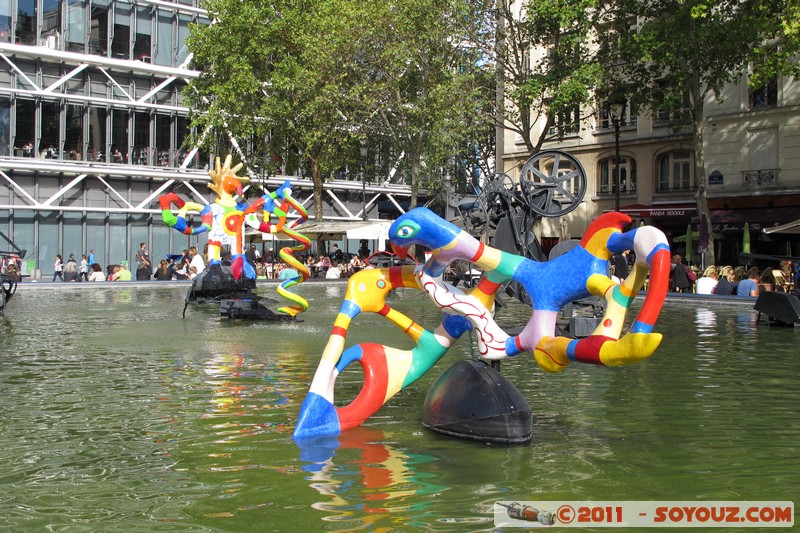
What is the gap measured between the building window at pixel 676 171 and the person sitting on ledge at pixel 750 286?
21.4 m

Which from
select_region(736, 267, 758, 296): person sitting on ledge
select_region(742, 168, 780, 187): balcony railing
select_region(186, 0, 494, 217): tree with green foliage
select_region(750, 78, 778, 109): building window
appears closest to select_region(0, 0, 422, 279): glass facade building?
select_region(186, 0, 494, 217): tree with green foliage

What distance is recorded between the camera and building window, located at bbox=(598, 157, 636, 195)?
47.1 meters

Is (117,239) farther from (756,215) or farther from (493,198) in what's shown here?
(493,198)

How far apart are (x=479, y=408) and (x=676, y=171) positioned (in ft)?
132

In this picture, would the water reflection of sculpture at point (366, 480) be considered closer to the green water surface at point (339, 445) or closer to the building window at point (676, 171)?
the green water surface at point (339, 445)

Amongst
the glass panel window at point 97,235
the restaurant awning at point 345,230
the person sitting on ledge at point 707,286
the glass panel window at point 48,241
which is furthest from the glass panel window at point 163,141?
the person sitting on ledge at point 707,286

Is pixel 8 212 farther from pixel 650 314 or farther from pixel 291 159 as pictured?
pixel 650 314

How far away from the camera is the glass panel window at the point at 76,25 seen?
49375 millimetres

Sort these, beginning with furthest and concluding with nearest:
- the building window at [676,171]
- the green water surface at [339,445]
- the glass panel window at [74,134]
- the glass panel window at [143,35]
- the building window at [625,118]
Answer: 1. the glass panel window at [143,35]
2. the glass panel window at [74,134]
3. the building window at [625,118]
4. the building window at [676,171]
5. the green water surface at [339,445]

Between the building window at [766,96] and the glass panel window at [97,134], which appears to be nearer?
the building window at [766,96]

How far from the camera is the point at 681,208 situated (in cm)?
4291

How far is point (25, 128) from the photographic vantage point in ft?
158

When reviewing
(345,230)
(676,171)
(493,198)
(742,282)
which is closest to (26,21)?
(345,230)

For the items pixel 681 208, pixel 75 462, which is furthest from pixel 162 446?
pixel 681 208
